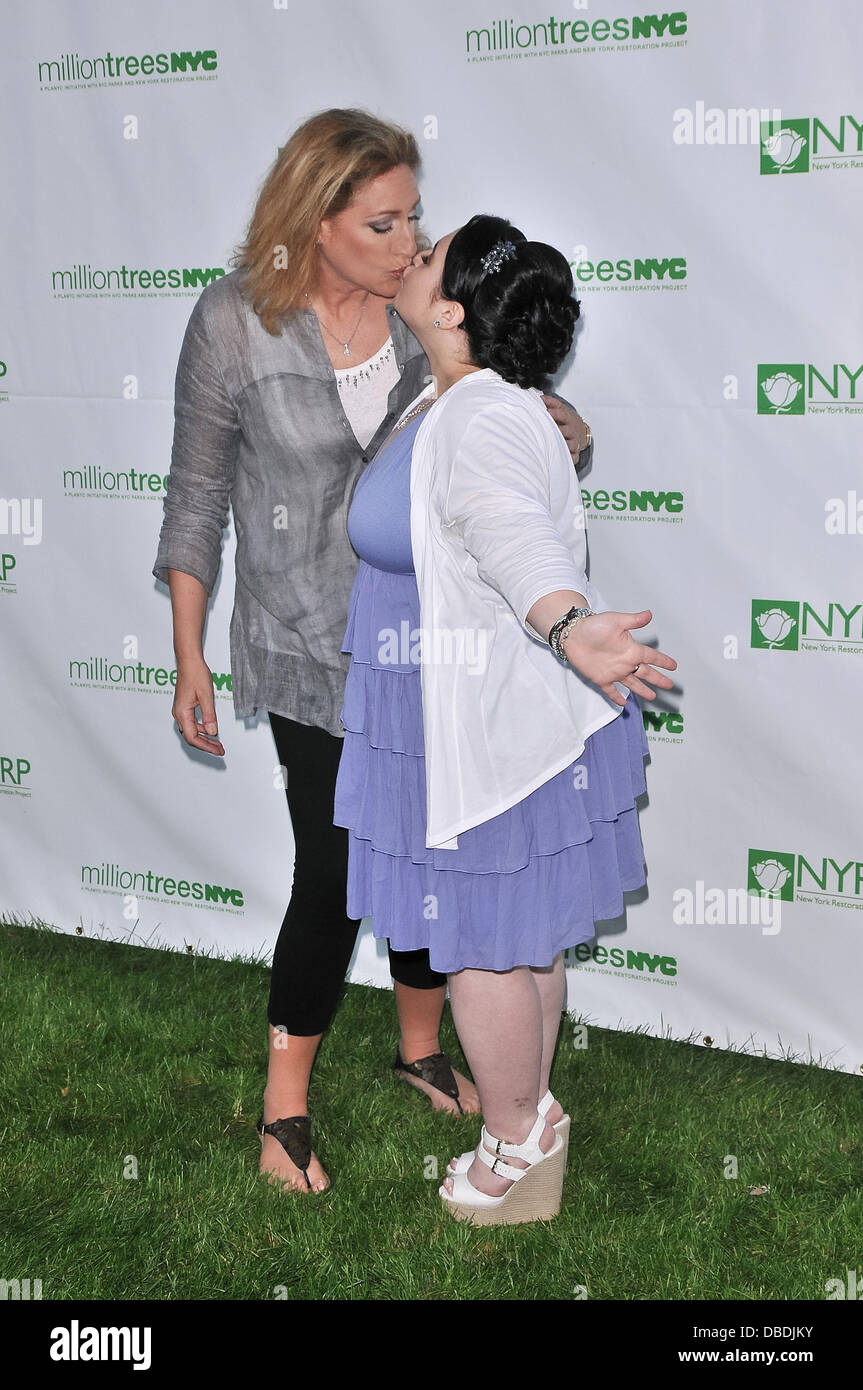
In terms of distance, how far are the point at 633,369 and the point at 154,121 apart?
1.44 m

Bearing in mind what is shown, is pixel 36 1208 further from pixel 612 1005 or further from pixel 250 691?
pixel 612 1005

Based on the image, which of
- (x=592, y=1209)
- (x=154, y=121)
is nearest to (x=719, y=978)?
(x=592, y=1209)

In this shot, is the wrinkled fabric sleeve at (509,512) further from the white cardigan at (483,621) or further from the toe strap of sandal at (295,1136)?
the toe strap of sandal at (295,1136)

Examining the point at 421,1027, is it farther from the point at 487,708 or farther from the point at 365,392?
the point at 365,392

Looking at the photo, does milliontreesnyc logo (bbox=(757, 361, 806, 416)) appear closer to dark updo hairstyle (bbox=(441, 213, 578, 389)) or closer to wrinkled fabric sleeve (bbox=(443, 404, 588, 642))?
dark updo hairstyle (bbox=(441, 213, 578, 389))

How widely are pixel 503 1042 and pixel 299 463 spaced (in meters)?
1.16

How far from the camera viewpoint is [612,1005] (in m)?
3.53

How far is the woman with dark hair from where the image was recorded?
6.77 ft

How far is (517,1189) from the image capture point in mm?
2551

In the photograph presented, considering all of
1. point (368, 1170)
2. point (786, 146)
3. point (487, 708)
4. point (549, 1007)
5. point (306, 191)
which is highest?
point (786, 146)

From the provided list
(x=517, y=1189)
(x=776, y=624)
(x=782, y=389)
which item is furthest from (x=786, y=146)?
(x=517, y=1189)

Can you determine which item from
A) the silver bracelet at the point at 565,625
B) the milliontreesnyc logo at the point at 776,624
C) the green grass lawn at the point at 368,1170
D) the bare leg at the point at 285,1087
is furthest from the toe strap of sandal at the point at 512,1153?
the milliontreesnyc logo at the point at 776,624

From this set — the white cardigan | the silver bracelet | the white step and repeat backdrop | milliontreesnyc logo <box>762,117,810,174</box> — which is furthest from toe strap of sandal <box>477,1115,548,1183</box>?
milliontreesnyc logo <box>762,117,810,174</box>

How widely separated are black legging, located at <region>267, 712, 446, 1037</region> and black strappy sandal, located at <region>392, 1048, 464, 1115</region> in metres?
0.42
